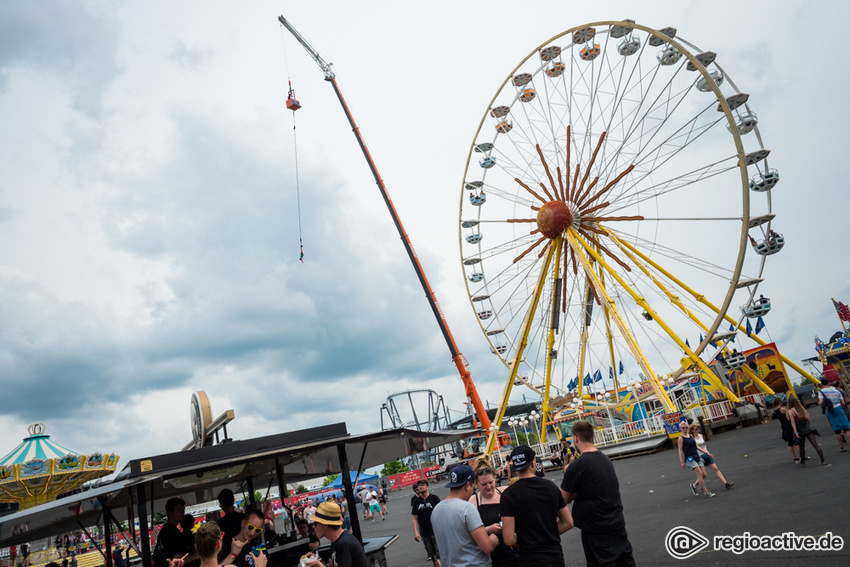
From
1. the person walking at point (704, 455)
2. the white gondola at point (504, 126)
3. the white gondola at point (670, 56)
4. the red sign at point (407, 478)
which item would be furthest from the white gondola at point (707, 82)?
the red sign at point (407, 478)

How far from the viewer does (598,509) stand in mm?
4148

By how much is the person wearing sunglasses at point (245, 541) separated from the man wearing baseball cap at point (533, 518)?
235 cm

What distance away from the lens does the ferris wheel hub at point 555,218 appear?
883 inches

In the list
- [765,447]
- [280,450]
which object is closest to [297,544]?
[280,450]

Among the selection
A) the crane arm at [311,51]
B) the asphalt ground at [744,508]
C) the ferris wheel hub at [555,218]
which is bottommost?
the asphalt ground at [744,508]

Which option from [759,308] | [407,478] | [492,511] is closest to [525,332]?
[759,308]

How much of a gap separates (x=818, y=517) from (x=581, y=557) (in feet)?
9.91

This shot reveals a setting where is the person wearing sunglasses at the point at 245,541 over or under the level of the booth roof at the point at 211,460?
under

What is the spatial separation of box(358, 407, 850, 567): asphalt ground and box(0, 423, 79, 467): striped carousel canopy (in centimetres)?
3156

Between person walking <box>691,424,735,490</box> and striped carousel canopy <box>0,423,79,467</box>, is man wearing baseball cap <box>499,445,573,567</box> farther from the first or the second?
striped carousel canopy <box>0,423,79,467</box>

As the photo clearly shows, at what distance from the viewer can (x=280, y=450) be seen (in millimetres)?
6410

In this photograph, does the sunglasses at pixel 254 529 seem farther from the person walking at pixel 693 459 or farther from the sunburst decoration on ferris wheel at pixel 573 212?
the sunburst decoration on ferris wheel at pixel 573 212

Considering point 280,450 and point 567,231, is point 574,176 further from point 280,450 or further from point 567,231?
point 280,450

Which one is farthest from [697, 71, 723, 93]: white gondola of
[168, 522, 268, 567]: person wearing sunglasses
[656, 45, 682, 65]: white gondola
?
[168, 522, 268, 567]: person wearing sunglasses
